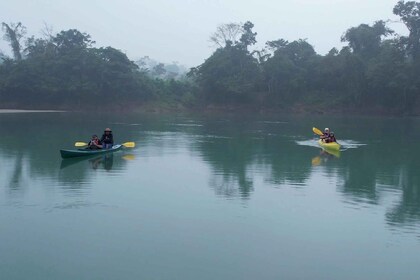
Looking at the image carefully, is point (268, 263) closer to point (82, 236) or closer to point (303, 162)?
point (82, 236)

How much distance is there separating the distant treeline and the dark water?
34.2 m

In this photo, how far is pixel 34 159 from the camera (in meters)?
16.7

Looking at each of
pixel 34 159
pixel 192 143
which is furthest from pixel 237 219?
pixel 192 143

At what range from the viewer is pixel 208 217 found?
970 cm

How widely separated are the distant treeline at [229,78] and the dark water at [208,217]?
3422 centimetres

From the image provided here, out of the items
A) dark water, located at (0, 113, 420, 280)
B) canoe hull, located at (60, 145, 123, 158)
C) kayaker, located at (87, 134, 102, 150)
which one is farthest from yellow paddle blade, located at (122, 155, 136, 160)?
kayaker, located at (87, 134, 102, 150)

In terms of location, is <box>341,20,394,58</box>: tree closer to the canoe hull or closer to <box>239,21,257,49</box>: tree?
<box>239,21,257,49</box>: tree

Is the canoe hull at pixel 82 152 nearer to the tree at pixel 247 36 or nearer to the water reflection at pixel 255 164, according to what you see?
the water reflection at pixel 255 164

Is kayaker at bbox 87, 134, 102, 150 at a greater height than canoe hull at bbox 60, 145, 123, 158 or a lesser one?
greater

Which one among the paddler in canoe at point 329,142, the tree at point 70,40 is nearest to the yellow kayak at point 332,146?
the paddler in canoe at point 329,142

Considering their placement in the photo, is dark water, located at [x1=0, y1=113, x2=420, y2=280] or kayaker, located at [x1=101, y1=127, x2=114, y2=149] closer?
dark water, located at [x1=0, y1=113, x2=420, y2=280]

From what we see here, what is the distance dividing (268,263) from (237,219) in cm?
229

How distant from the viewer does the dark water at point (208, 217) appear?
7.24 metres

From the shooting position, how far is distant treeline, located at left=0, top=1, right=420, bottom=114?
51188 mm
